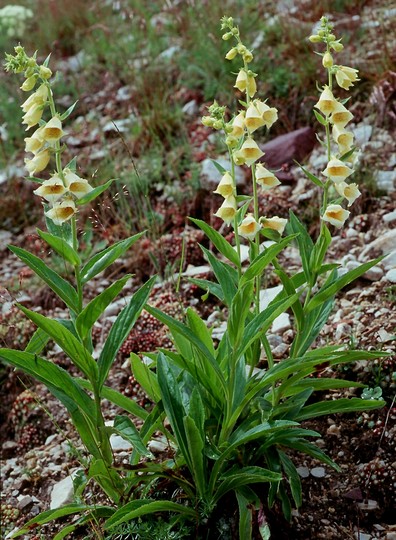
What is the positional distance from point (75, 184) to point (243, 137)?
0.51 meters

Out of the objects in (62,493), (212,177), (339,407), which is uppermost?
(339,407)

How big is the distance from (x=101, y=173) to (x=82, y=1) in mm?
3228

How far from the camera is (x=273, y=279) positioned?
11.7 ft

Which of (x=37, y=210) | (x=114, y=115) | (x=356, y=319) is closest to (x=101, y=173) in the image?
(x=37, y=210)

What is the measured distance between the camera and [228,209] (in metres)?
2.17

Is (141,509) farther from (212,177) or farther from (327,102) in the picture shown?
(212,177)

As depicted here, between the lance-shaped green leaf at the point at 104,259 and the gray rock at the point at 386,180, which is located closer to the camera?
the lance-shaped green leaf at the point at 104,259

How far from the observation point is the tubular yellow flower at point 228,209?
2150 millimetres

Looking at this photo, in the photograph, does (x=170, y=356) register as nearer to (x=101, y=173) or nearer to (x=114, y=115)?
(x=101, y=173)

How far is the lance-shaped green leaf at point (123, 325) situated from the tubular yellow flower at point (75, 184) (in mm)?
327

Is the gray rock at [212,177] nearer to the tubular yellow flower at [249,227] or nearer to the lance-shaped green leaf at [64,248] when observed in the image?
the tubular yellow flower at [249,227]

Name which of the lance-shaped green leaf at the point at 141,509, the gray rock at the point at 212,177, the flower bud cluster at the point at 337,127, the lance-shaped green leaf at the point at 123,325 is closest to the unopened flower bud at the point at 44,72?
the lance-shaped green leaf at the point at 123,325

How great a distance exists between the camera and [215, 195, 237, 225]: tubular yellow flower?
7.06 ft

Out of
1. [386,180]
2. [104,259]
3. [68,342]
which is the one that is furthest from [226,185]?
[386,180]
